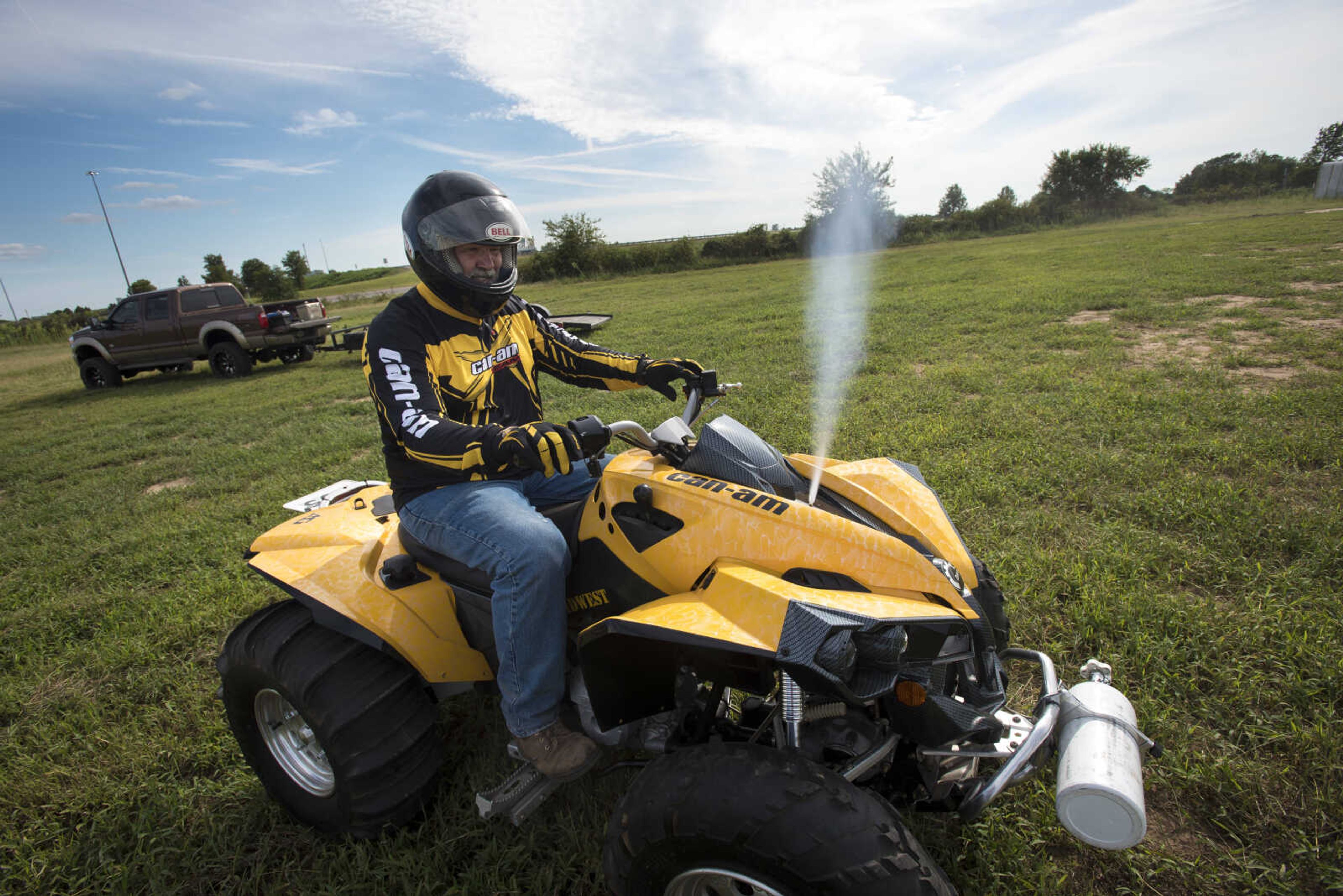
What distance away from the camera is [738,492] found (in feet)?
6.71

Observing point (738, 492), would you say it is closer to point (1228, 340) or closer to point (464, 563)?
point (464, 563)

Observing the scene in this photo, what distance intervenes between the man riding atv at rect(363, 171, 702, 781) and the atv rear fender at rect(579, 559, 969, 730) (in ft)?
1.13

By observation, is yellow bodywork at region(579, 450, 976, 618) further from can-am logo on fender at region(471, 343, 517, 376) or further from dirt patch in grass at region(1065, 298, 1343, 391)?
dirt patch in grass at region(1065, 298, 1343, 391)

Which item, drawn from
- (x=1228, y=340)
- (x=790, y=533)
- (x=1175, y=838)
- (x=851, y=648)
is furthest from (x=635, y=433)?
(x=1228, y=340)

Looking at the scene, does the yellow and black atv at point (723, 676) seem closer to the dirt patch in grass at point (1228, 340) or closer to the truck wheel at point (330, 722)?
the truck wheel at point (330, 722)

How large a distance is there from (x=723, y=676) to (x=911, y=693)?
497mm

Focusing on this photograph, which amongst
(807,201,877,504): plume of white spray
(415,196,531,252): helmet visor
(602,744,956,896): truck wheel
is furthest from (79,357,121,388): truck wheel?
(602,744,956,896): truck wheel

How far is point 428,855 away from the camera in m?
2.38

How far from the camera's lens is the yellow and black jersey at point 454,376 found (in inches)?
92.0

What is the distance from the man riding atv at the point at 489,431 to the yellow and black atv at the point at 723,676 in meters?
0.14

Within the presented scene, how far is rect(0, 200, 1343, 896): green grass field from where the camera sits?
2.29 m

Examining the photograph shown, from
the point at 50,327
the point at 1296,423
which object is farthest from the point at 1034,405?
the point at 50,327

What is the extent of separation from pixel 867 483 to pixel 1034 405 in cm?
478

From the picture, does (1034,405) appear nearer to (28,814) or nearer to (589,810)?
(589,810)
